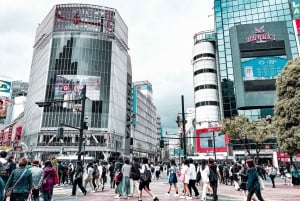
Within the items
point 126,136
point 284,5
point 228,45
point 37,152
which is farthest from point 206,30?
point 37,152

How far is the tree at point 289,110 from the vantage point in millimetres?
20992

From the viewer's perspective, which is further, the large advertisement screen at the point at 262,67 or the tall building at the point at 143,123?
the tall building at the point at 143,123

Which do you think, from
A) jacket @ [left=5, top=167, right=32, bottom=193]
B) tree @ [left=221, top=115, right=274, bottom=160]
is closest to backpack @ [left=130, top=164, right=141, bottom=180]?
jacket @ [left=5, top=167, right=32, bottom=193]

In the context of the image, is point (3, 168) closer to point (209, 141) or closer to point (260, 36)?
point (209, 141)

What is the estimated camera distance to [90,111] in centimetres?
6331

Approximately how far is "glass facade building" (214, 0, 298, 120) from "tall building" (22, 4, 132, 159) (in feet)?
93.5

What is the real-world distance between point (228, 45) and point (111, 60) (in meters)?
31.5

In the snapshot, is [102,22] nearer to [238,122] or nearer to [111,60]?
[111,60]

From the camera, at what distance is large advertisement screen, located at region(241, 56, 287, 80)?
58478 millimetres

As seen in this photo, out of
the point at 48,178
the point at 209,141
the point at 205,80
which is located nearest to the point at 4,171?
the point at 48,178

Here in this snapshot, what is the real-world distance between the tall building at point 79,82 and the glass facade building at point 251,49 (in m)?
28.5

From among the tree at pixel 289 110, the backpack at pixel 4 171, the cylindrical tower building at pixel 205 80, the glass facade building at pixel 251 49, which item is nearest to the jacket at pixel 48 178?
the backpack at pixel 4 171

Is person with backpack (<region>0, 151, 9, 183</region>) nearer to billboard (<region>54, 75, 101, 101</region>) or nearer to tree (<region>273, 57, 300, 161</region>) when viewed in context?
tree (<region>273, 57, 300, 161</region>)

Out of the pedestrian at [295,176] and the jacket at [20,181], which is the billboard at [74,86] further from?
the jacket at [20,181]
